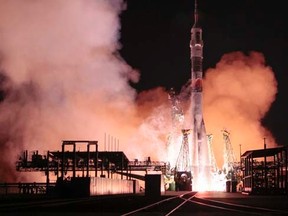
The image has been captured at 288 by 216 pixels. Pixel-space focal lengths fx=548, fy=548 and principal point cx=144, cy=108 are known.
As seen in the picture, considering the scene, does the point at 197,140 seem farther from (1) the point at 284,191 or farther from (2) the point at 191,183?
(1) the point at 284,191

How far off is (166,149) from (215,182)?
18.5m

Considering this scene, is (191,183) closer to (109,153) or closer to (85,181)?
(109,153)

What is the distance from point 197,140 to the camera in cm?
14938

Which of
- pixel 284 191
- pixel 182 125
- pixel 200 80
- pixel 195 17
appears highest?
pixel 195 17

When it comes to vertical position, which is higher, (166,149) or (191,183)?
(166,149)

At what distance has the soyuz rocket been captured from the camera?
143m

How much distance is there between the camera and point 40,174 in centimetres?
16300

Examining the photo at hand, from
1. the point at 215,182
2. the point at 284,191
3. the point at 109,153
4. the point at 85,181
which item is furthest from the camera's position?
the point at 215,182

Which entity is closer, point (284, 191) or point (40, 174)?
point (284, 191)

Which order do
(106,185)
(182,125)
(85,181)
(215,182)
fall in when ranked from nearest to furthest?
(85,181)
(106,185)
(215,182)
(182,125)

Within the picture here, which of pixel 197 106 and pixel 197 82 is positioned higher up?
pixel 197 82

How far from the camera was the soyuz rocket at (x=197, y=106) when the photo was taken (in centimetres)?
14325

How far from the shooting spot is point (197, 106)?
471 ft

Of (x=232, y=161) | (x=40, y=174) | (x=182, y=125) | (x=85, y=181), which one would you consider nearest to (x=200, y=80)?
(x=182, y=125)
